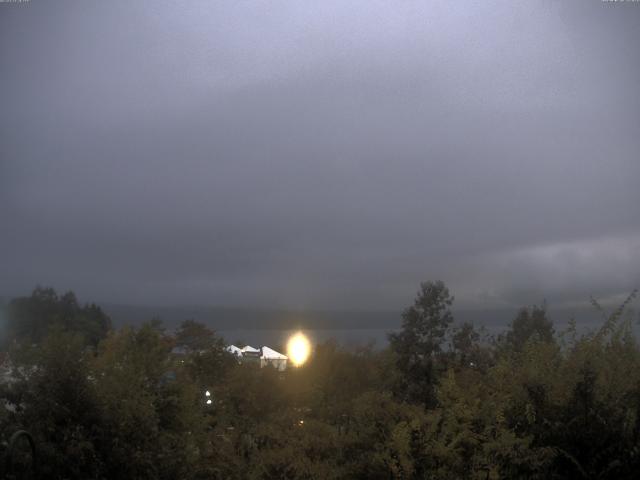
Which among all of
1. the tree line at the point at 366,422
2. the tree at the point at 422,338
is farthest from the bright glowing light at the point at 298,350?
the tree line at the point at 366,422

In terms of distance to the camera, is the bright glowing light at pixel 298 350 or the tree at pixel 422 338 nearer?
the tree at pixel 422 338

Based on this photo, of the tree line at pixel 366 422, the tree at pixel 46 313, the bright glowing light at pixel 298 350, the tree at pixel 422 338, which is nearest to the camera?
the tree line at pixel 366 422

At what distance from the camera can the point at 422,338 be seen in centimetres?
3641

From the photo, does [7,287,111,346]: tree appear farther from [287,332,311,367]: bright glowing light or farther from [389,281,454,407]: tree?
[389,281,454,407]: tree

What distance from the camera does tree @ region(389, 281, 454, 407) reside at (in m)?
35.0

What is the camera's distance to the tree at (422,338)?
3497cm

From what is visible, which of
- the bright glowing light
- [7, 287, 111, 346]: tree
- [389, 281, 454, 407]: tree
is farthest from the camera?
[7, 287, 111, 346]: tree

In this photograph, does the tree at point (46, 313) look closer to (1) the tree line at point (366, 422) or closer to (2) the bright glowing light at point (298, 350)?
(2) the bright glowing light at point (298, 350)

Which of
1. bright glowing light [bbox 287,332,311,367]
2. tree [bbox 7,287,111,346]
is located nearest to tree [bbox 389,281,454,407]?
bright glowing light [bbox 287,332,311,367]

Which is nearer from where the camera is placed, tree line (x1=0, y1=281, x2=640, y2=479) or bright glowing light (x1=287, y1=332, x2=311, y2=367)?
tree line (x1=0, y1=281, x2=640, y2=479)

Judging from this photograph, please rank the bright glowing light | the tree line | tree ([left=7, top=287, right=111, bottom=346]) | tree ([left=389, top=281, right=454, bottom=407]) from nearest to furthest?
1. the tree line
2. tree ([left=389, top=281, right=454, bottom=407])
3. the bright glowing light
4. tree ([left=7, top=287, right=111, bottom=346])

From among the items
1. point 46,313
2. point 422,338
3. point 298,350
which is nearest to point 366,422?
point 422,338

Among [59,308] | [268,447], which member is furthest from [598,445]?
[59,308]

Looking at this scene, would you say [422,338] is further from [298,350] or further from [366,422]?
[366,422]
